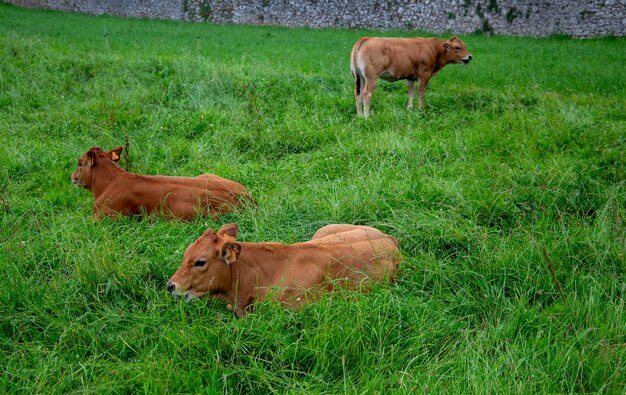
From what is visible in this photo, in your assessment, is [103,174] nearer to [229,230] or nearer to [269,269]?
[229,230]

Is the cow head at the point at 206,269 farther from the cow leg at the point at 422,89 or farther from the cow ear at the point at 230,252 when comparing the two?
the cow leg at the point at 422,89

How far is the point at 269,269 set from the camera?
4.96 meters

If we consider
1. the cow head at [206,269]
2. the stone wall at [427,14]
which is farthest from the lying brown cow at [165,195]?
the stone wall at [427,14]

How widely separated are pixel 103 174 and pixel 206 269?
2.86 meters

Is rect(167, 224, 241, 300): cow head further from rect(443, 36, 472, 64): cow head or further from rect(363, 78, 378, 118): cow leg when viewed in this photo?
rect(443, 36, 472, 64): cow head

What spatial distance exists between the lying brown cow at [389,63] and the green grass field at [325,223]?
40 cm

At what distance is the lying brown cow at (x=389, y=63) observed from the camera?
11.5 meters

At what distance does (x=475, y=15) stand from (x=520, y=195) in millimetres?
21806

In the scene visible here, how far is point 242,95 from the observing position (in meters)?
11.6

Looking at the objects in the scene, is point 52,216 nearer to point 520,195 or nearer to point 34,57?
point 520,195

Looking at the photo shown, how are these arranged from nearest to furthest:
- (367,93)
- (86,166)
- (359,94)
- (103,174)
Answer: (103,174) < (86,166) < (367,93) < (359,94)

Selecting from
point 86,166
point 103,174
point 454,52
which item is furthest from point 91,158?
point 454,52

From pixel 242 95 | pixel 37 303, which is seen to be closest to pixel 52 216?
pixel 37 303

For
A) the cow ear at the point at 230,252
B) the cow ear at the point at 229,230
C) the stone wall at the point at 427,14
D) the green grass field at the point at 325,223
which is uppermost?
the stone wall at the point at 427,14
